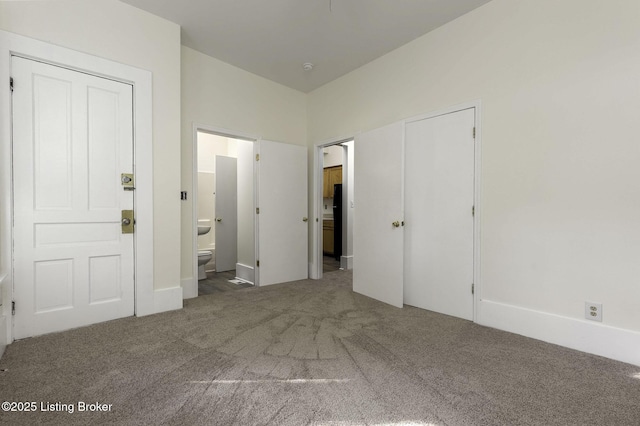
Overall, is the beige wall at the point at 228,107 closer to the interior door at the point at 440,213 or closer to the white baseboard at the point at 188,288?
the white baseboard at the point at 188,288

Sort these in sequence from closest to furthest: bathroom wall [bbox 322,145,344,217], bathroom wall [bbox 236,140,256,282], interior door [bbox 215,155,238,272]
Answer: bathroom wall [bbox 236,140,256,282], interior door [bbox 215,155,238,272], bathroom wall [bbox 322,145,344,217]

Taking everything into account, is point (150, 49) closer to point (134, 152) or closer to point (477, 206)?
point (134, 152)

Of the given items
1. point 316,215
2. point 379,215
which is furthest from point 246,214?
point 379,215

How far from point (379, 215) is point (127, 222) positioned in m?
2.58

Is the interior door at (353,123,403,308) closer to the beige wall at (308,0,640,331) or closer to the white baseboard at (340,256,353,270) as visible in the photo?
the beige wall at (308,0,640,331)

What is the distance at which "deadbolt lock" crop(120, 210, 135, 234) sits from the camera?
264 centimetres

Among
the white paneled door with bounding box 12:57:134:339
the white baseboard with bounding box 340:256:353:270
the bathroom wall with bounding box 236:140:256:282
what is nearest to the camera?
the white paneled door with bounding box 12:57:134:339

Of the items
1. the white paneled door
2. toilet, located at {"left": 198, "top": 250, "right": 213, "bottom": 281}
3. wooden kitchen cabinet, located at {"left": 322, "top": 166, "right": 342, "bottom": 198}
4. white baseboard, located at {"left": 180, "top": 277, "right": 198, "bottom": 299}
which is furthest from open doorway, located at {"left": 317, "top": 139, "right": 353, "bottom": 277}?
the white paneled door

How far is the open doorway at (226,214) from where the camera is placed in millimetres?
4215

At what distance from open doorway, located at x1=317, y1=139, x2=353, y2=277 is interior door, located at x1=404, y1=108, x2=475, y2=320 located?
1.92 meters

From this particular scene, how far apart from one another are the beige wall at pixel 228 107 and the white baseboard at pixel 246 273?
0.96 meters

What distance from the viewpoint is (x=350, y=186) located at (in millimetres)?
5488

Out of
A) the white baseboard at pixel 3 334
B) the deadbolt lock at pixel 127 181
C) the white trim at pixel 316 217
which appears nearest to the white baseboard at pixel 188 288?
the deadbolt lock at pixel 127 181

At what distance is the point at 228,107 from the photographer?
12.1 feet
